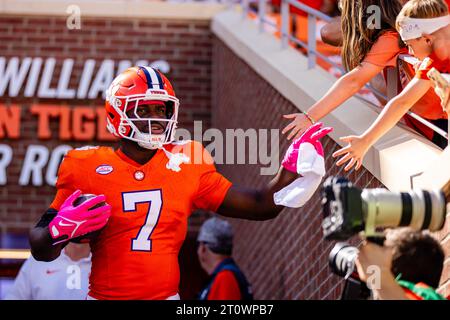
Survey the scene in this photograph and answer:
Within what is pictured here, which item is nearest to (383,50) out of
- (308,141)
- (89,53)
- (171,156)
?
(308,141)

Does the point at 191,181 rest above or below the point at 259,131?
above

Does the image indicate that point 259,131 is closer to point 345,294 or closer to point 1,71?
point 1,71

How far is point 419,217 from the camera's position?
3.44 m

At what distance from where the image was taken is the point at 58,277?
7.05 metres

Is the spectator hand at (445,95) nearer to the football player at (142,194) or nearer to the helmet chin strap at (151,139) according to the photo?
the football player at (142,194)

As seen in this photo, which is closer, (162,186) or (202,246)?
(162,186)

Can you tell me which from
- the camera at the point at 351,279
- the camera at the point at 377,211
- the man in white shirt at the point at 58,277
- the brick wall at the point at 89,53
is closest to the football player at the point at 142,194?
the camera at the point at 351,279

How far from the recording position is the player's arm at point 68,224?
4.42 m

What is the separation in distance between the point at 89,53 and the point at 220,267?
154 inches

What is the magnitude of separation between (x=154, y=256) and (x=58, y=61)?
6383mm

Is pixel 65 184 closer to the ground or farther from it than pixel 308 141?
closer to the ground

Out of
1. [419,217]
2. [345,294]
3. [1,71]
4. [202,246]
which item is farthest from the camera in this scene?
[1,71]

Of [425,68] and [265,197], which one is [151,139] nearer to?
[265,197]

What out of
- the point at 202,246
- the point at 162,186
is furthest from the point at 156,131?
the point at 202,246
